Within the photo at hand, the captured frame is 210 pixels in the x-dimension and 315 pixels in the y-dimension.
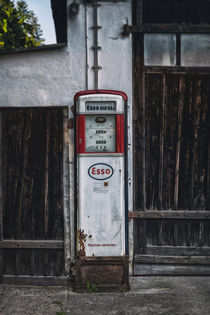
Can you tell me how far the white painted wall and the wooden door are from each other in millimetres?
291

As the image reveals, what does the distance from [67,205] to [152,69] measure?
1907 mm

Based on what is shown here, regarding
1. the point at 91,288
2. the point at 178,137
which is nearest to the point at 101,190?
the point at 91,288

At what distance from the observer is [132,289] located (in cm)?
399

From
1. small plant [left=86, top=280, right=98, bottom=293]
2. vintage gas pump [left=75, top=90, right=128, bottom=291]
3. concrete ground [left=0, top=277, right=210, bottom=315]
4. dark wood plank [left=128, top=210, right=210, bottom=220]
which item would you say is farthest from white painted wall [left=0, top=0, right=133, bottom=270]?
concrete ground [left=0, top=277, right=210, bottom=315]

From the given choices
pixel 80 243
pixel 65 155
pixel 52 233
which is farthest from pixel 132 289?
pixel 65 155

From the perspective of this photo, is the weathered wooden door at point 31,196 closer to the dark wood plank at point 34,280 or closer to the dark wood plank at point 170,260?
the dark wood plank at point 34,280

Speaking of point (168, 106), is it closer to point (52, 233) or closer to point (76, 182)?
point (76, 182)

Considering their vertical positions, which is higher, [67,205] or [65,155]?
[65,155]

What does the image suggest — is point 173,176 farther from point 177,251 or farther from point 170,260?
point 170,260

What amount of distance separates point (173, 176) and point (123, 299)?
1535 mm

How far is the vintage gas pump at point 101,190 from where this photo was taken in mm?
3768

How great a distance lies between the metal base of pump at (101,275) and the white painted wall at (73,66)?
2.57ft

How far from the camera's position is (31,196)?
4309 millimetres

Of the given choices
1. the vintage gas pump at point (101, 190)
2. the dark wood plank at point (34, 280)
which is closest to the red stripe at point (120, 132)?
the vintage gas pump at point (101, 190)
